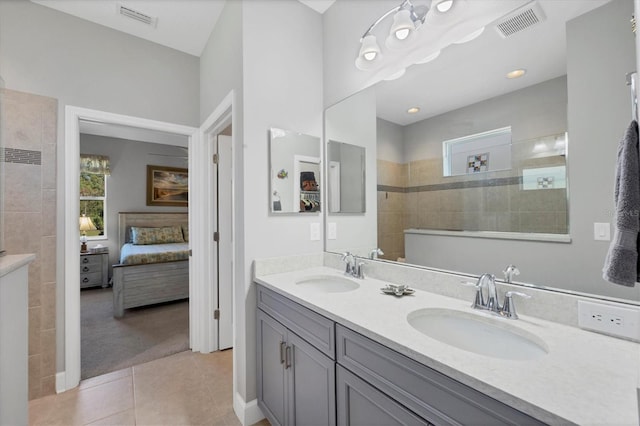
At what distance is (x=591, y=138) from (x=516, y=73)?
397 mm

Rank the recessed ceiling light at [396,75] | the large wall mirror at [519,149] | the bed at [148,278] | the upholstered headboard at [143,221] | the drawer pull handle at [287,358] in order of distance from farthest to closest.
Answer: the upholstered headboard at [143,221] → the bed at [148,278] → the recessed ceiling light at [396,75] → the drawer pull handle at [287,358] → the large wall mirror at [519,149]

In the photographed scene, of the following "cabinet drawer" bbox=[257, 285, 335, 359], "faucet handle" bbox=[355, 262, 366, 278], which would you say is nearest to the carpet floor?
"cabinet drawer" bbox=[257, 285, 335, 359]

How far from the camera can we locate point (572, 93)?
3.22 ft

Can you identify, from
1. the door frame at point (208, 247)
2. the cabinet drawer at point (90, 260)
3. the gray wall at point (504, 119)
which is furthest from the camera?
the cabinet drawer at point (90, 260)

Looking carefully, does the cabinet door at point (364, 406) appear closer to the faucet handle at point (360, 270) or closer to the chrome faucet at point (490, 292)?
the chrome faucet at point (490, 292)

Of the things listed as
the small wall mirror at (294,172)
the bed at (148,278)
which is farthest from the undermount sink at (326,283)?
the bed at (148,278)

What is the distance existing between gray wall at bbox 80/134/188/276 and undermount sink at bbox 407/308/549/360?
19.6 ft

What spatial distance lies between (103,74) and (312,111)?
1.81 metres

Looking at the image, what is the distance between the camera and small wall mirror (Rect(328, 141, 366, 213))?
189 cm

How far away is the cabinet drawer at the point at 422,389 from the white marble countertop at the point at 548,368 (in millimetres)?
33

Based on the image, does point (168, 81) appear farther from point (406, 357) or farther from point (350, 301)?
point (406, 357)

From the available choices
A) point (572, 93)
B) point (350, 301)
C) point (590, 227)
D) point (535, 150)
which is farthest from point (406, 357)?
point (572, 93)

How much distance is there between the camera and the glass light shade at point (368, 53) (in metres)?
1.63

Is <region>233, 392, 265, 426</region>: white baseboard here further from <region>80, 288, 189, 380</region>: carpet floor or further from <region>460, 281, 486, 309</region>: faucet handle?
<region>460, 281, 486, 309</region>: faucet handle
